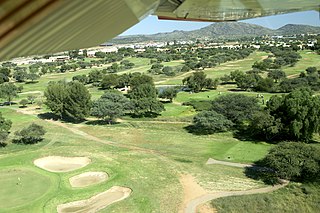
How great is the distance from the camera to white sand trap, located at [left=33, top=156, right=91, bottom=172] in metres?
23.5

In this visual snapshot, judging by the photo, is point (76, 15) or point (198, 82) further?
point (198, 82)

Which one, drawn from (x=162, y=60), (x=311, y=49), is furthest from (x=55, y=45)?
(x=311, y=49)

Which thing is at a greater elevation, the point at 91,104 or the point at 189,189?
the point at 91,104

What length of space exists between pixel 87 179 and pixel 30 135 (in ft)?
33.7

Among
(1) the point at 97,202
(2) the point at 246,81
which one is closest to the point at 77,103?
(1) the point at 97,202

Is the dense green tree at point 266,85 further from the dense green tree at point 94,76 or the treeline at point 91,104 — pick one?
the dense green tree at point 94,76

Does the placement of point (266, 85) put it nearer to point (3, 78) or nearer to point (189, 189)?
point (189, 189)

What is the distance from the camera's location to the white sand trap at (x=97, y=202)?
17344 mm

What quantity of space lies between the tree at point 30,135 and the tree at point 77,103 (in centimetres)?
815

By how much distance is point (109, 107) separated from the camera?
36812 mm

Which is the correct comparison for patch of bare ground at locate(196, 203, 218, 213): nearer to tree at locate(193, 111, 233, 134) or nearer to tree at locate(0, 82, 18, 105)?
tree at locate(193, 111, 233, 134)

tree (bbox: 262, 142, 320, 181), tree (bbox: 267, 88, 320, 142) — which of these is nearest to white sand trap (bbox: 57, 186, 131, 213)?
tree (bbox: 262, 142, 320, 181)

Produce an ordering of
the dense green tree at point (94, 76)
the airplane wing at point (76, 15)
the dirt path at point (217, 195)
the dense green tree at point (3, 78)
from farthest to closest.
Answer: the dense green tree at point (3, 78) < the dense green tree at point (94, 76) < the dirt path at point (217, 195) < the airplane wing at point (76, 15)

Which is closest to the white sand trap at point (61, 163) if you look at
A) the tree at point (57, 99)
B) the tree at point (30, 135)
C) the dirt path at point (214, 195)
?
the tree at point (30, 135)
